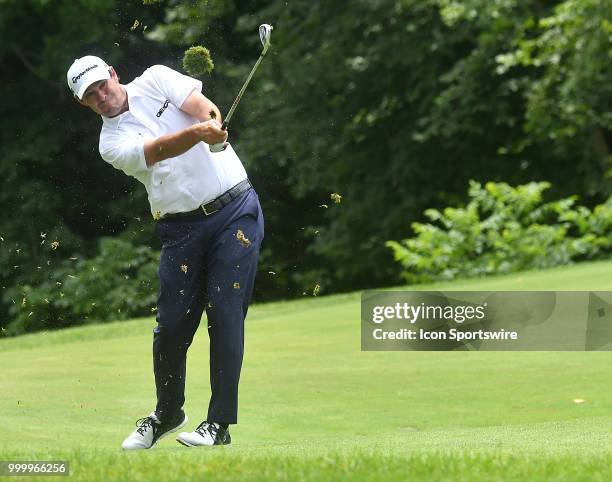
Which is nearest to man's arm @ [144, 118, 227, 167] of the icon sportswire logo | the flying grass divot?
the icon sportswire logo

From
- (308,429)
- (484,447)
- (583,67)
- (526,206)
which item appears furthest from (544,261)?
(484,447)

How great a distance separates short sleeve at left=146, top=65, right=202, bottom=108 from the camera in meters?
5.74

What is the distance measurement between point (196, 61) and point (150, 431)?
6.20ft

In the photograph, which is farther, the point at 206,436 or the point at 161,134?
the point at 206,436

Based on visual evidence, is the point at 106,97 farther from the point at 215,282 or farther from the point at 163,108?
the point at 215,282

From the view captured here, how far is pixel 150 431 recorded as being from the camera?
6109mm

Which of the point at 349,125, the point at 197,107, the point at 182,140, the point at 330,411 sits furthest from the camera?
the point at 349,125

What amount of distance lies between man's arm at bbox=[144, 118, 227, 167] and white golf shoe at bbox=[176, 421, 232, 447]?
3.90ft

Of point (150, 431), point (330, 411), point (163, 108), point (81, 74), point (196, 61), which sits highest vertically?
point (196, 61)

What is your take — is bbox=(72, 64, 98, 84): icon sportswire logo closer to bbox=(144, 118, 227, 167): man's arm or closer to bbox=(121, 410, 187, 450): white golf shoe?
bbox=(144, 118, 227, 167): man's arm

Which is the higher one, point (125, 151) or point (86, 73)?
point (86, 73)

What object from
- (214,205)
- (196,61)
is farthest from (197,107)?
(196,61)

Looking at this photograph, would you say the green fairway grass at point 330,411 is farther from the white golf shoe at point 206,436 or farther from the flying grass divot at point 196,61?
the flying grass divot at point 196,61

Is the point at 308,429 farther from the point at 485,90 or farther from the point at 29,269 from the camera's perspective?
the point at 485,90
